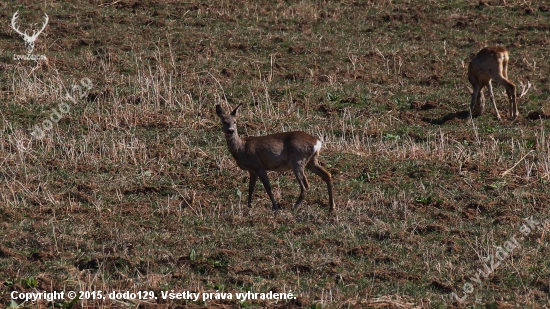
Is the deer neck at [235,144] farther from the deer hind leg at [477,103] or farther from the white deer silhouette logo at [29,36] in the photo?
the white deer silhouette logo at [29,36]

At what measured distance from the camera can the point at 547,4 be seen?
24109 mm

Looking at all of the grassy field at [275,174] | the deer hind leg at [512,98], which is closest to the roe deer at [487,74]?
the deer hind leg at [512,98]

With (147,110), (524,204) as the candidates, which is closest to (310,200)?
(524,204)

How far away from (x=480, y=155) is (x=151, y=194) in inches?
216

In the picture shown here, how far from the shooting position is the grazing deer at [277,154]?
1219 centimetres

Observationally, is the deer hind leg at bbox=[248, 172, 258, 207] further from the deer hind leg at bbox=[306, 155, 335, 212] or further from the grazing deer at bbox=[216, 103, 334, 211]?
the deer hind leg at bbox=[306, 155, 335, 212]

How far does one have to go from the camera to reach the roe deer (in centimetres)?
Result: 1794

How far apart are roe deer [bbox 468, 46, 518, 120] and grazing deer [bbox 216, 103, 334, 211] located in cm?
664

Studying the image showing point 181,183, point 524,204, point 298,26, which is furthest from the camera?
point 298,26

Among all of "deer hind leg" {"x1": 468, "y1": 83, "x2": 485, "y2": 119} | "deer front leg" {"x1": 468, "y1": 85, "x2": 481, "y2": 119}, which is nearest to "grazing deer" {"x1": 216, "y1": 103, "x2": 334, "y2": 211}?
"deer front leg" {"x1": 468, "y1": 85, "x2": 481, "y2": 119}

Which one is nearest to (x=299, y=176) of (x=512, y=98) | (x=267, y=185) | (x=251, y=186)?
(x=267, y=185)

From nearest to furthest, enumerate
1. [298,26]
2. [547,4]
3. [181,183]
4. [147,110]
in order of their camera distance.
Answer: [181,183], [147,110], [298,26], [547,4]

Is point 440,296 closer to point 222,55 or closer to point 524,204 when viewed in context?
point 524,204

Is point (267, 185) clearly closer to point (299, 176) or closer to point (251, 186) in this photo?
point (251, 186)
